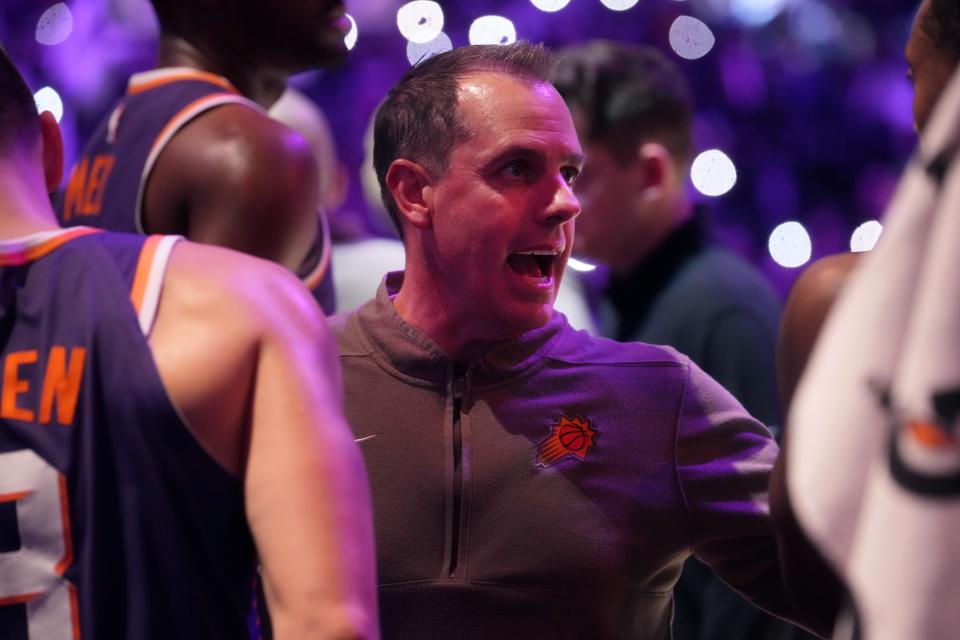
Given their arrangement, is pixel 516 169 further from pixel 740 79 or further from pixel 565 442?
pixel 740 79

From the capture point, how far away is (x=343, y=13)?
284cm

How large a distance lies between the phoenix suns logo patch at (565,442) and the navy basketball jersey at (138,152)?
86cm

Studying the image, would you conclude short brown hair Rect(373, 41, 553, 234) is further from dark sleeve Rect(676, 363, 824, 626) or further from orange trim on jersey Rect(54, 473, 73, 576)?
orange trim on jersey Rect(54, 473, 73, 576)

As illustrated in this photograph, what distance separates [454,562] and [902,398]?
45.5 inches

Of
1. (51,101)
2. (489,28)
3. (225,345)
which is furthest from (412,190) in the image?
(51,101)

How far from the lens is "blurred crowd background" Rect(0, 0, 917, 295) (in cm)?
526

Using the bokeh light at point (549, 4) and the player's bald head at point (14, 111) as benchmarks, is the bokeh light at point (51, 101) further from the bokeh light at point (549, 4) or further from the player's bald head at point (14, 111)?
the player's bald head at point (14, 111)

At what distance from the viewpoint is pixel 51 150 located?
1.74 meters

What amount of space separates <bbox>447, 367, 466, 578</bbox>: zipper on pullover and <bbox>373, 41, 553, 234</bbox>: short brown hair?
0.38 m

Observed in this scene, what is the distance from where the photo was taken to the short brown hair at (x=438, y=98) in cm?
215

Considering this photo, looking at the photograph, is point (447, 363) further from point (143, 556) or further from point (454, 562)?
point (143, 556)

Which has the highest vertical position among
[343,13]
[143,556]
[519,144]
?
[343,13]

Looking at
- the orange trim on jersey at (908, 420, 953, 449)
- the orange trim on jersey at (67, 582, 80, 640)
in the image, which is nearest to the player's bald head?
the orange trim on jersey at (67, 582, 80, 640)

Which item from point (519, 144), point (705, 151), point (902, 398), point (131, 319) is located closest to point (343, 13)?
point (519, 144)
